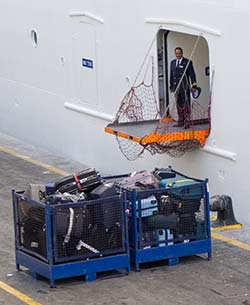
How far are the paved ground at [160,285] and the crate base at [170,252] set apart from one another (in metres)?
0.14

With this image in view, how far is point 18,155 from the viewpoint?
21.9 meters

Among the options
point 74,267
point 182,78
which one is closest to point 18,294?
point 74,267

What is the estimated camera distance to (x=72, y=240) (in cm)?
1412

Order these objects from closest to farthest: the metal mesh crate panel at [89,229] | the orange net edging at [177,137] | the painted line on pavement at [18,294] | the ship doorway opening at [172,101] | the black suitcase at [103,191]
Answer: the painted line on pavement at [18,294] < the metal mesh crate panel at [89,229] < the black suitcase at [103,191] < the orange net edging at [177,137] < the ship doorway opening at [172,101]

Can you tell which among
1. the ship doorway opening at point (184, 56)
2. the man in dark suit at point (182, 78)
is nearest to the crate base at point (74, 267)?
the man in dark suit at point (182, 78)

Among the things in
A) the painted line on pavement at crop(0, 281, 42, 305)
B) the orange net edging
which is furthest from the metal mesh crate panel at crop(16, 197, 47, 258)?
the orange net edging

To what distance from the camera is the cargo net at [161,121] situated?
17.4m

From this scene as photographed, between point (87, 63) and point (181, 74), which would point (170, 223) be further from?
point (87, 63)

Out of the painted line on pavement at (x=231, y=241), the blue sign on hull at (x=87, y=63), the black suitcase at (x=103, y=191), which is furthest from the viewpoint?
the blue sign on hull at (x=87, y=63)

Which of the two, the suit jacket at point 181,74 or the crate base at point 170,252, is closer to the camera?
the crate base at point 170,252

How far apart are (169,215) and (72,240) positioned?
1456 millimetres

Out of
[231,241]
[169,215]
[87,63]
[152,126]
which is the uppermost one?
[87,63]

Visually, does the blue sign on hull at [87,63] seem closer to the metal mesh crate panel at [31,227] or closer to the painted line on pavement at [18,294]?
the metal mesh crate panel at [31,227]

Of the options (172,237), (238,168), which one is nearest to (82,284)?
(172,237)
